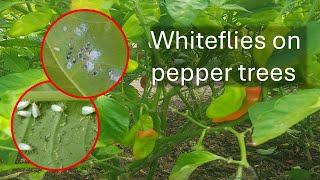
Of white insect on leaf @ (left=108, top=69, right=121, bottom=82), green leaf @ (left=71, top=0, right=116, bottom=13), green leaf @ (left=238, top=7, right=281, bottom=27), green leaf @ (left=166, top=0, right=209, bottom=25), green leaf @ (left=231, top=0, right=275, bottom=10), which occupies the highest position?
green leaf @ (left=71, top=0, right=116, bottom=13)

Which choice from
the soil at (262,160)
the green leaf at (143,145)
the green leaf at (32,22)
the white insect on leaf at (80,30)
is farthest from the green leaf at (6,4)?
the soil at (262,160)

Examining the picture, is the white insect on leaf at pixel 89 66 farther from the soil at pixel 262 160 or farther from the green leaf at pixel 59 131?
the soil at pixel 262 160

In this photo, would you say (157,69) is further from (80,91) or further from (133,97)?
(80,91)

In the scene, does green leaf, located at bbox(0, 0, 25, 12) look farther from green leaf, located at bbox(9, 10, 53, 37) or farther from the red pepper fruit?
the red pepper fruit

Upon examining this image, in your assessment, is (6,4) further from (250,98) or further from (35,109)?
(250,98)

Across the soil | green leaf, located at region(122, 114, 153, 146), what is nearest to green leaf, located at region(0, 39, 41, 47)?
green leaf, located at region(122, 114, 153, 146)

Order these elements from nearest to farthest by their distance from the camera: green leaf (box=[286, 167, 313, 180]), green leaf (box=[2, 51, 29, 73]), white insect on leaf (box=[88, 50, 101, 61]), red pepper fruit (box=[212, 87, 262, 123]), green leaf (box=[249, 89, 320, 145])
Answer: green leaf (box=[249, 89, 320, 145]) < white insect on leaf (box=[88, 50, 101, 61]) < red pepper fruit (box=[212, 87, 262, 123]) < green leaf (box=[2, 51, 29, 73]) < green leaf (box=[286, 167, 313, 180])

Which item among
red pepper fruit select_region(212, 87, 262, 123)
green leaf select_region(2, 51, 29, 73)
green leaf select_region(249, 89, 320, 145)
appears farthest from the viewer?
green leaf select_region(2, 51, 29, 73)

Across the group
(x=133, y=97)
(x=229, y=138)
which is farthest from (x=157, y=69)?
(x=229, y=138)
